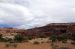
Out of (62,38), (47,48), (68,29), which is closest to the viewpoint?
(47,48)

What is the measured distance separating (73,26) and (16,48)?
31.5 m

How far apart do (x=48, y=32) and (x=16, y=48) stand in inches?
1089

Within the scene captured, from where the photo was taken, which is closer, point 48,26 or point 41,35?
point 41,35

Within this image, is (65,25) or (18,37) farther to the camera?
(65,25)

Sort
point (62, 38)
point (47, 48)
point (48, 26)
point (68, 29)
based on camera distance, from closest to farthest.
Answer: point (47, 48)
point (62, 38)
point (68, 29)
point (48, 26)

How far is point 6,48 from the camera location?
2986 centimetres

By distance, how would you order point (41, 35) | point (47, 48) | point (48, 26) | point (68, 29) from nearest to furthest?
point (47, 48) < point (41, 35) < point (68, 29) < point (48, 26)

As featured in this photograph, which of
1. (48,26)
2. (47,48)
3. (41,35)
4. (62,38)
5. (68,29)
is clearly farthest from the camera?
(48,26)

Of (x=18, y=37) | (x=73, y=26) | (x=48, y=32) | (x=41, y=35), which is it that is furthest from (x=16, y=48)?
(x=73, y=26)

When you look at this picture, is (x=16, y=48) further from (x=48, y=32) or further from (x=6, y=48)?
(x=48, y=32)

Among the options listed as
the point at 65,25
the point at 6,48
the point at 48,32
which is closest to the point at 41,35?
the point at 48,32

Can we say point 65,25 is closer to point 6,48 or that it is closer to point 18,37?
point 18,37

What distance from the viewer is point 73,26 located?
58.7 m

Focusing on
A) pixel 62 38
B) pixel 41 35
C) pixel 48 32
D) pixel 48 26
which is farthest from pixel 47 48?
pixel 48 26
